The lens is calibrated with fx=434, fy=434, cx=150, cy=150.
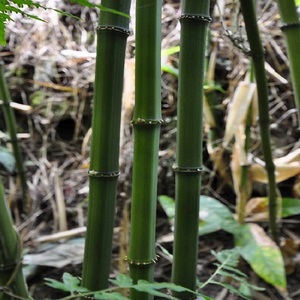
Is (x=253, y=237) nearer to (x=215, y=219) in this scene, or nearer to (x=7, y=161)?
(x=215, y=219)

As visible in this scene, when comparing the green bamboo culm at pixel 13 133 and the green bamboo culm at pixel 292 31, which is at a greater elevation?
the green bamboo culm at pixel 292 31

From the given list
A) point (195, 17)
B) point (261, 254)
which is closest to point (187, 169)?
point (195, 17)

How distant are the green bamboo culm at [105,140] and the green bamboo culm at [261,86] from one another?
29 centimetres

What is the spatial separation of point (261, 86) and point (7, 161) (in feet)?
3.22

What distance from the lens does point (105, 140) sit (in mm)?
546

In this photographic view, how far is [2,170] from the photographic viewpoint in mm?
1581

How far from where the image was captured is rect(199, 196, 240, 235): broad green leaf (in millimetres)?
1088

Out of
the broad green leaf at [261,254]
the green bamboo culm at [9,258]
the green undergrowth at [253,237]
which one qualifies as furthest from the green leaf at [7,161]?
the green bamboo culm at [9,258]

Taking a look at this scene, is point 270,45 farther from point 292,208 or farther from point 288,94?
point 292,208

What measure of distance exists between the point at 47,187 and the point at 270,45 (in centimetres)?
95

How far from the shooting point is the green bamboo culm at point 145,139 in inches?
21.0

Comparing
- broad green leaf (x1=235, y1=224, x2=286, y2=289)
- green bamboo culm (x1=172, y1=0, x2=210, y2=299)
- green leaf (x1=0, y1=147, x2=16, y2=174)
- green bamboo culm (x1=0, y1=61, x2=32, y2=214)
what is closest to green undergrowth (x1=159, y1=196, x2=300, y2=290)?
broad green leaf (x1=235, y1=224, x2=286, y2=289)

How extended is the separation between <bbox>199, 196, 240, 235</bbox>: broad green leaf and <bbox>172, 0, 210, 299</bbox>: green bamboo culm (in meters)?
0.48

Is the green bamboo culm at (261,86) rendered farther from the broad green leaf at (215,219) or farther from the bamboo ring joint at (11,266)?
the bamboo ring joint at (11,266)
